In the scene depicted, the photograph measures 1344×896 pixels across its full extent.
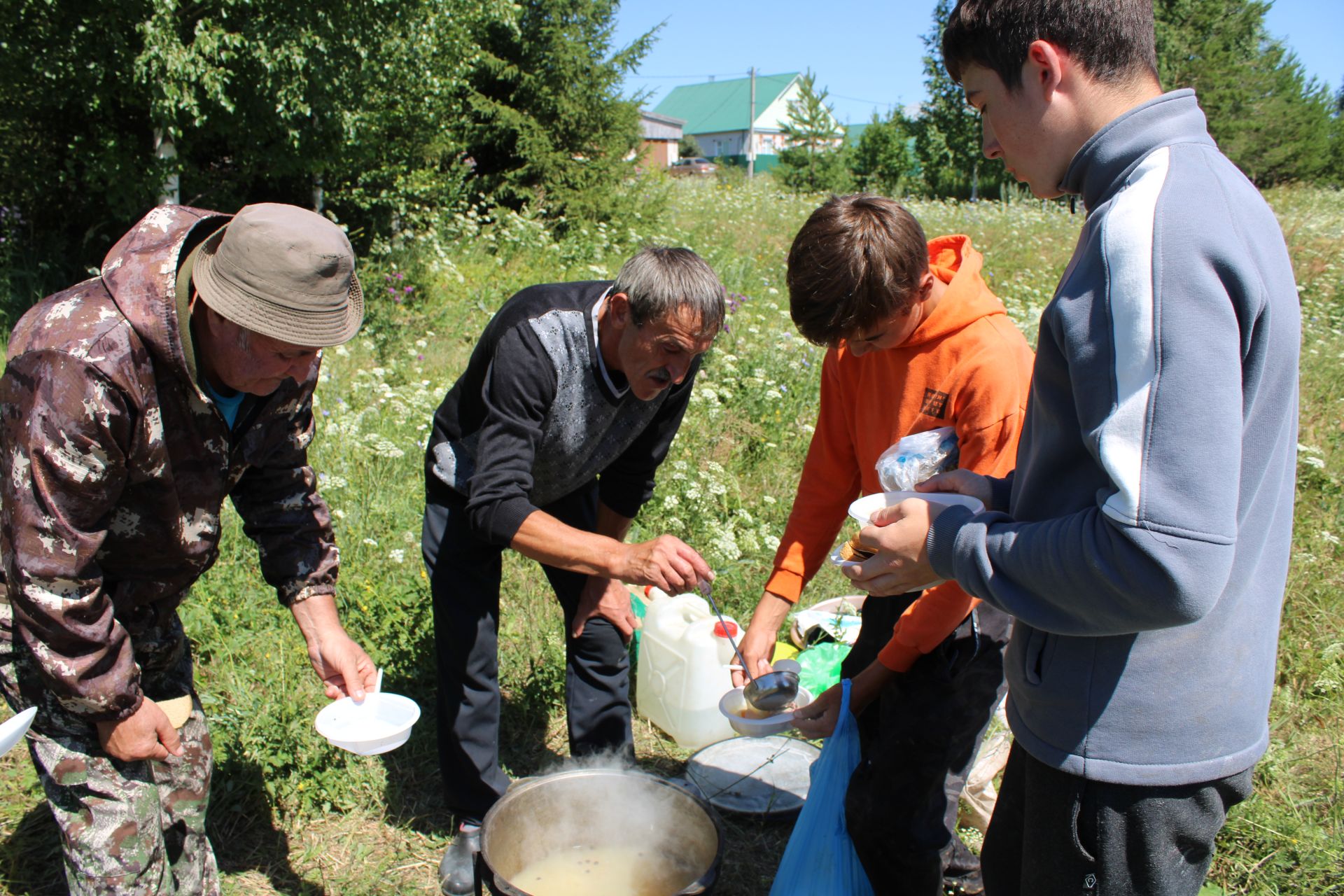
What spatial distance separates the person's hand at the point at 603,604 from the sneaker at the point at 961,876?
118 centimetres

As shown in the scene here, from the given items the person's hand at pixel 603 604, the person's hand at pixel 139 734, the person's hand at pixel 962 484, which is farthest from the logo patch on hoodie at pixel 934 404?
the person's hand at pixel 139 734

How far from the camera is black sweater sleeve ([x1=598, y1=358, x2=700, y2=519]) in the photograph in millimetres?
2840

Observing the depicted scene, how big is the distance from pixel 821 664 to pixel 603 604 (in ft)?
3.55

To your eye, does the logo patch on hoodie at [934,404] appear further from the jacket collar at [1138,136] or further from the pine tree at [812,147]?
the pine tree at [812,147]

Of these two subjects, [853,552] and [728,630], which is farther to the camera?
[728,630]

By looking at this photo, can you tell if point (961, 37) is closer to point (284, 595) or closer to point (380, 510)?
point (284, 595)

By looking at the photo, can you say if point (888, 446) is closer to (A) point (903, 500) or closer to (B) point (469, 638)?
(A) point (903, 500)

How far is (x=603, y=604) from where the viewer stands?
9.43ft

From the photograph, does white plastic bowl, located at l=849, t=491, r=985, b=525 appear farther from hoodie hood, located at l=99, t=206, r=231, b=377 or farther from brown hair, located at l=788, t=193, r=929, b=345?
hoodie hood, located at l=99, t=206, r=231, b=377

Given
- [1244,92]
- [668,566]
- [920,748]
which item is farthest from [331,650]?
[1244,92]

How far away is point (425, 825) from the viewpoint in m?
2.96

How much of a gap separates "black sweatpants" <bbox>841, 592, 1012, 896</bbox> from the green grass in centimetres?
71

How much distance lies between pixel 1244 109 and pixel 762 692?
31463 millimetres

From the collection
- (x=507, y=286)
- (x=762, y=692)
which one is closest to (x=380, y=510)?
(x=762, y=692)
